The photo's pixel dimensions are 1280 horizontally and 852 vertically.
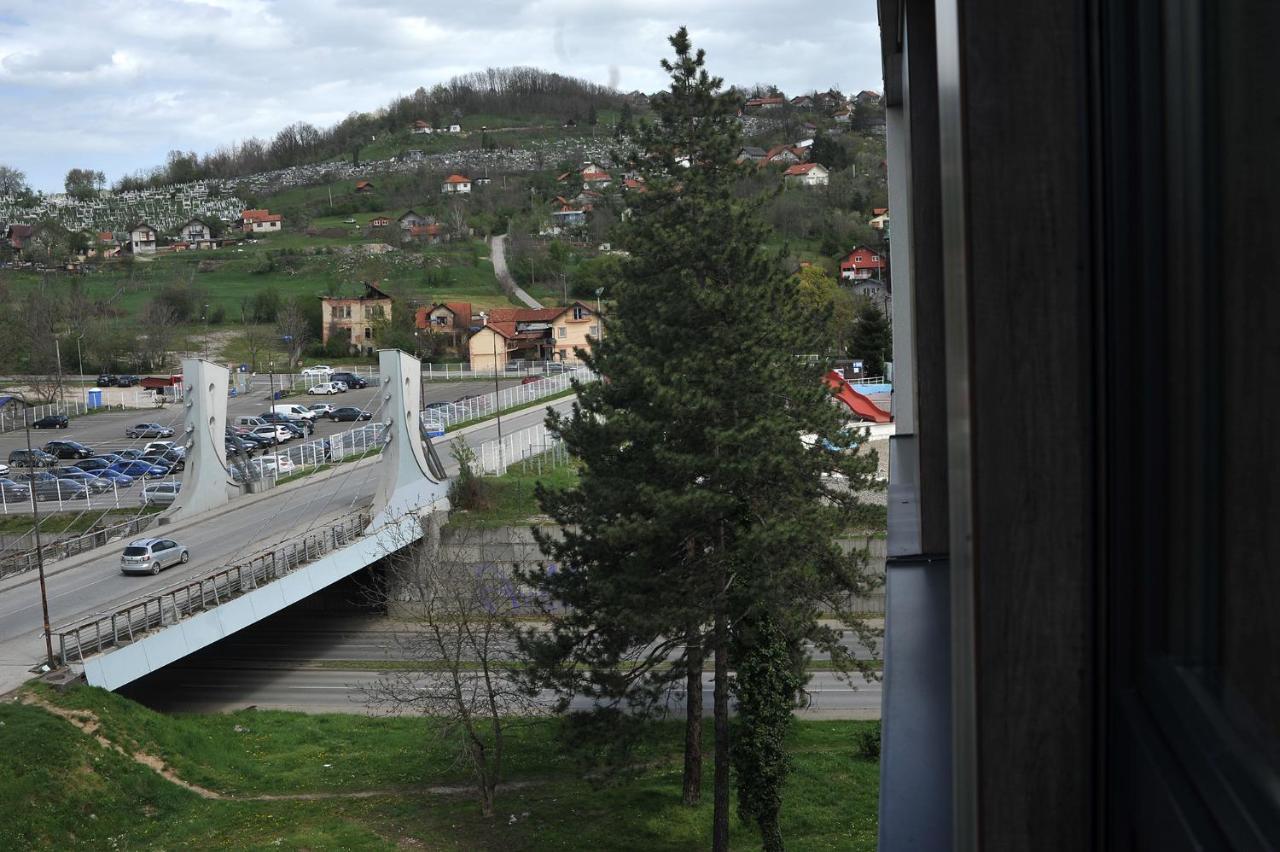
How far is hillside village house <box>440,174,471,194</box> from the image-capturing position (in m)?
82.4

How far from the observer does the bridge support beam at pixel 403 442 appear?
25.1 metres

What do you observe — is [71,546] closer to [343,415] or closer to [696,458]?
→ [696,458]

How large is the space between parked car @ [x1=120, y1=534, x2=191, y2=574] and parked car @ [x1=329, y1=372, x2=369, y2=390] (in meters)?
25.1

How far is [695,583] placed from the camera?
1395 centimetres

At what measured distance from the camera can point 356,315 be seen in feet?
169

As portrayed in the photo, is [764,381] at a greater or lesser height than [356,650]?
greater

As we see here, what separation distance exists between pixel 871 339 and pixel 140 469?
22738 mm

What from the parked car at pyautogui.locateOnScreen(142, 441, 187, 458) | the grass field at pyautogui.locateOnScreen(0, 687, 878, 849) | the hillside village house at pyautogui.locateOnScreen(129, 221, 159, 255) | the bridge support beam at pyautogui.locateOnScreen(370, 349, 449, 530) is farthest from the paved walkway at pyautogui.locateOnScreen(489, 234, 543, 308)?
the grass field at pyautogui.locateOnScreen(0, 687, 878, 849)

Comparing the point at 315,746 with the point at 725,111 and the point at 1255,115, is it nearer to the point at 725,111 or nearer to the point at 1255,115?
the point at 725,111

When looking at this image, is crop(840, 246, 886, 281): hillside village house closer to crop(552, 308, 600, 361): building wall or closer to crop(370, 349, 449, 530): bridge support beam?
crop(552, 308, 600, 361): building wall

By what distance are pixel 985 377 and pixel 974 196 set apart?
12 cm

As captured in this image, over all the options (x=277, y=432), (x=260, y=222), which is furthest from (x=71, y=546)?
(x=260, y=222)

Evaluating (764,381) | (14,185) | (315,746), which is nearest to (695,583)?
(764,381)

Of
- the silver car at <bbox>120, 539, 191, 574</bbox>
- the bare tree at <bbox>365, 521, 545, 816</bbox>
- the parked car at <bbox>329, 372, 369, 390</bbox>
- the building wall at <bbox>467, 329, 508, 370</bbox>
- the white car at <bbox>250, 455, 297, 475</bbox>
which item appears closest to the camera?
the bare tree at <bbox>365, 521, 545, 816</bbox>
